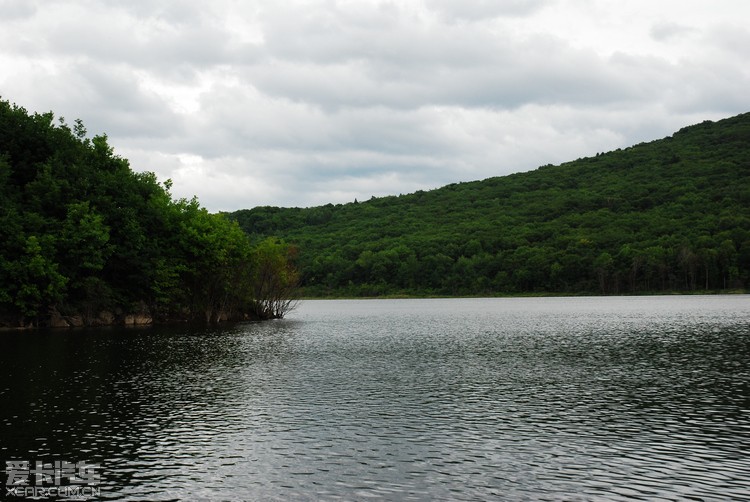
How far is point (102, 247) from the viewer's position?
→ 8681cm

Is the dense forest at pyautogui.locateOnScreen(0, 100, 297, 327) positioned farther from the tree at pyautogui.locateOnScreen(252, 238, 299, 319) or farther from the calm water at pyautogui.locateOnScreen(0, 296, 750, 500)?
the calm water at pyautogui.locateOnScreen(0, 296, 750, 500)

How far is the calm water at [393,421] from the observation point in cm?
1873

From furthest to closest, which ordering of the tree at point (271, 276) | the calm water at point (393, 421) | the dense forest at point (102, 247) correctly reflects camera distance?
the tree at point (271, 276) < the dense forest at point (102, 247) < the calm water at point (393, 421)

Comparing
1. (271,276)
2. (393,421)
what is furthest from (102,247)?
(393,421)

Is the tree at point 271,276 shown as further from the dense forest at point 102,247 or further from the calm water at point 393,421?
the calm water at point 393,421

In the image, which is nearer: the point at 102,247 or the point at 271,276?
the point at 102,247

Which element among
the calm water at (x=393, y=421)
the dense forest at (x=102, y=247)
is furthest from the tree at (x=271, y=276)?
the calm water at (x=393, y=421)

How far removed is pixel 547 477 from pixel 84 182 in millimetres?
81808

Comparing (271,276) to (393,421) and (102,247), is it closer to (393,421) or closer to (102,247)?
(102,247)

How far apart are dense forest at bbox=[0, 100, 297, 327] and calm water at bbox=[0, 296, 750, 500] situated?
28.9 m

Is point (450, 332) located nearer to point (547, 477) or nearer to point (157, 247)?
point (157, 247)

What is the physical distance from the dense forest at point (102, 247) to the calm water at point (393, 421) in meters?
28.9

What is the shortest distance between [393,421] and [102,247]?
71.1 meters

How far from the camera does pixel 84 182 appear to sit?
3396 inches
